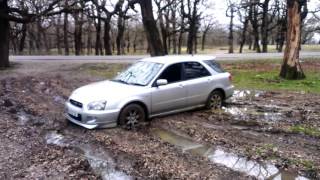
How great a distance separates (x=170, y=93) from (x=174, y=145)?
7.51 feet

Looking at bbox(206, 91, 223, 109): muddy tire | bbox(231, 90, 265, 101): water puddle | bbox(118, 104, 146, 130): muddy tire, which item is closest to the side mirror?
bbox(118, 104, 146, 130): muddy tire

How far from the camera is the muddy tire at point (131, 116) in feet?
30.1

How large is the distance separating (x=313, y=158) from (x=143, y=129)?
3.59m

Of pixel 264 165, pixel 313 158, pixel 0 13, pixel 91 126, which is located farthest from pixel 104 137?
pixel 0 13

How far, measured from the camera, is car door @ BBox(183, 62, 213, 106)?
10562mm

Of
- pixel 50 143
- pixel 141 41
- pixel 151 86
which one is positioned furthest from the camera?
pixel 141 41

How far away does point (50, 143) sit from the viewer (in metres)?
8.19

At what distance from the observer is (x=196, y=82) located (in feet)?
35.0

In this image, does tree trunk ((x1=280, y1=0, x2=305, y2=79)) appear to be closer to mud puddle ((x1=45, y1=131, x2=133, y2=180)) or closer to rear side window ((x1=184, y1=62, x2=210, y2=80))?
rear side window ((x1=184, y1=62, x2=210, y2=80))

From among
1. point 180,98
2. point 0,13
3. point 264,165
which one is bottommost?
point 264,165

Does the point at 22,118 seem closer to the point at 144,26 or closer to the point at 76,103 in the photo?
the point at 76,103

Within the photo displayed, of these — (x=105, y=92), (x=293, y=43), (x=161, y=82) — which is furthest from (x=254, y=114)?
(x=293, y=43)

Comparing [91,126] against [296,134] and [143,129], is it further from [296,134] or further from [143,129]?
[296,134]

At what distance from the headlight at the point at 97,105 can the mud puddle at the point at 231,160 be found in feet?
4.26
